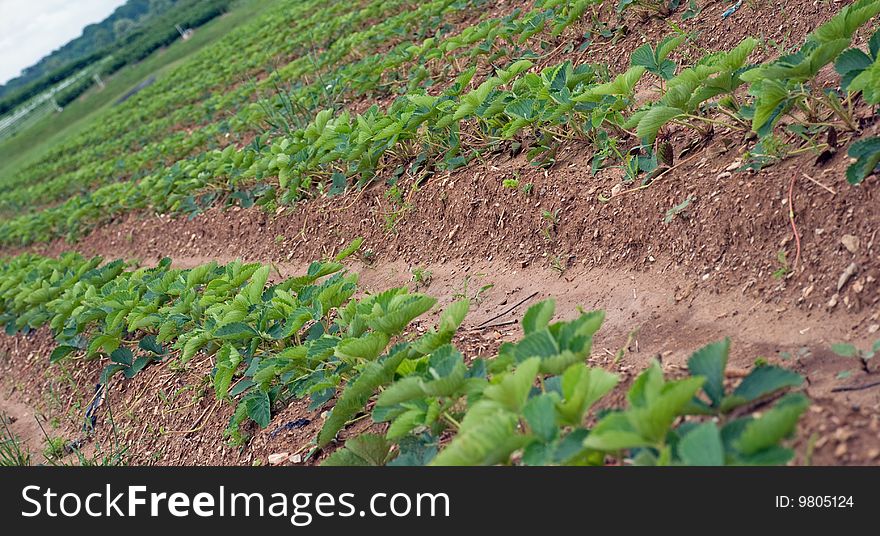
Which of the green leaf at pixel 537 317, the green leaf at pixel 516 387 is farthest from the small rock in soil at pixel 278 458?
the green leaf at pixel 516 387

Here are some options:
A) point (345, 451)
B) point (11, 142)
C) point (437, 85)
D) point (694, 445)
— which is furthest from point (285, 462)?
point (11, 142)

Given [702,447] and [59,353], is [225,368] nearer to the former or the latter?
[59,353]

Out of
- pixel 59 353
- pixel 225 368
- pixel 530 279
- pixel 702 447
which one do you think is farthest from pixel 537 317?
pixel 59 353

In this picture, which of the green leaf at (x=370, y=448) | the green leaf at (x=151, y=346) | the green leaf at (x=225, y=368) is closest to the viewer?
the green leaf at (x=370, y=448)

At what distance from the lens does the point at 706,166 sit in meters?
3.41

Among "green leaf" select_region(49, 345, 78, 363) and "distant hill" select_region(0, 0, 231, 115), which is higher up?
"distant hill" select_region(0, 0, 231, 115)

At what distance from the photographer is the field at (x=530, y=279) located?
1.85m

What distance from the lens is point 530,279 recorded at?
377cm

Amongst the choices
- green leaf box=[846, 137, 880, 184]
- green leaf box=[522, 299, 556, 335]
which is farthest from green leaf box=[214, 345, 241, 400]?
green leaf box=[846, 137, 880, 184]

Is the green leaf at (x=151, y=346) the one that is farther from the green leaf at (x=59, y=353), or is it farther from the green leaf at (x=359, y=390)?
the green leaf at (x=359, y=390)

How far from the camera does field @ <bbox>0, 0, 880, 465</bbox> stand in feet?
6.08

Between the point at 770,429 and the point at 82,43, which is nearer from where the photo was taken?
the point at 770,429

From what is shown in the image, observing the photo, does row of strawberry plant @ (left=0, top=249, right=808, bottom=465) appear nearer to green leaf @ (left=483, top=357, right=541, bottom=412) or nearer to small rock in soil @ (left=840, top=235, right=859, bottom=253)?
green leaf @ (left=483, top=357, right=541, bottom=412)

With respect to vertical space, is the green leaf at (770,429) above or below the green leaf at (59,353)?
below
